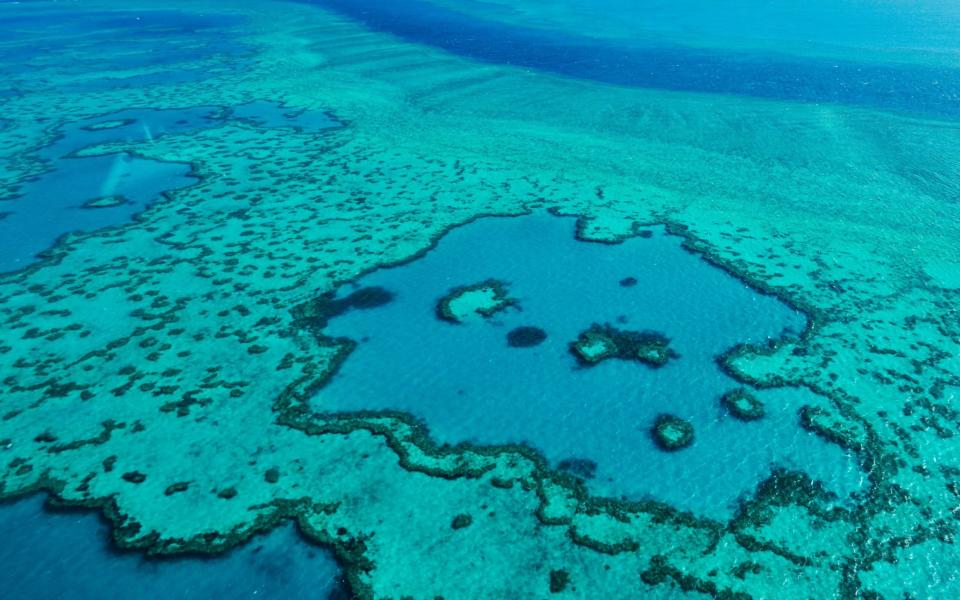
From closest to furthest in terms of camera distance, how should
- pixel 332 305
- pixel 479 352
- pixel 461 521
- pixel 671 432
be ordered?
1. pixel 461 521
2. pixel 671 432
3. pixel 479 352
4. pixel 332 305

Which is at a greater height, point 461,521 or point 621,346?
point 621,346

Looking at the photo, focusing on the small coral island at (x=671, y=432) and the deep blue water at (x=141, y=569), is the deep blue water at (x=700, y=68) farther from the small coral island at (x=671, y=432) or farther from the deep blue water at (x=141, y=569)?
the deep blue water at (x=141, y=569)

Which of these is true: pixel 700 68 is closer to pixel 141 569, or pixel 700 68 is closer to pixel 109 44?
pixel 141 569

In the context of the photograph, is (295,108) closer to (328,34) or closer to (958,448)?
(328,34)

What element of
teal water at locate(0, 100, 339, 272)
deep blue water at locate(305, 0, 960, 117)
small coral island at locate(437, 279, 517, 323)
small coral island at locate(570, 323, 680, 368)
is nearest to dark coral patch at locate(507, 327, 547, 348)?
small coral island at locate(570, 323, 680, 368)

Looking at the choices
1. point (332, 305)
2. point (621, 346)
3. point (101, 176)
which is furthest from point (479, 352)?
point (101, 176)
